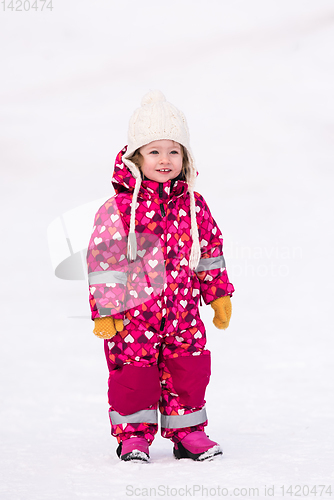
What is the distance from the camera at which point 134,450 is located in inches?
82.6

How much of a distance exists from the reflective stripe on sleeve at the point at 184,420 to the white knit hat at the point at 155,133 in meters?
0.50

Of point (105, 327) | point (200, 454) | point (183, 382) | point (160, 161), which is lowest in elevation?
point (200, 454)

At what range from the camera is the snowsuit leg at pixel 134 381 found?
214 cm

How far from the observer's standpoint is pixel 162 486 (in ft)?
5.89

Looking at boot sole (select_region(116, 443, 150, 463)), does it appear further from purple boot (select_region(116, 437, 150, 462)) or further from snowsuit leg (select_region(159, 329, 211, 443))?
snowsuit leg (select_region(159, 329, 211, 443))

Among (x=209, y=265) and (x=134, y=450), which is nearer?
(x=134, y=450)

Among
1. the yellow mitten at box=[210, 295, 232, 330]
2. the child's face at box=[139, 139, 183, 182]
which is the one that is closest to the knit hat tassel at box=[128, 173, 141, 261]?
the child's face at box=[139, 139, 183, 182]

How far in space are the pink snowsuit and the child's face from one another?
29 millimetres

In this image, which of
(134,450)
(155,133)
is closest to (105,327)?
(134,450)

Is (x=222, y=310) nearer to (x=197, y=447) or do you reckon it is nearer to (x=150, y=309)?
(x=150, y=309)

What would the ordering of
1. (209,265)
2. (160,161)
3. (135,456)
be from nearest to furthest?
(135,456)
(160,161)
(209,265)

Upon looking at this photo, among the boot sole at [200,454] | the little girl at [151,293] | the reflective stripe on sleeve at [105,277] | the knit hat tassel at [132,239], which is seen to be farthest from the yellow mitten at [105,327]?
the boot sole at [200,454]

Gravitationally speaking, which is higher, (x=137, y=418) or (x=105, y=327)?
(x=105, y=327)

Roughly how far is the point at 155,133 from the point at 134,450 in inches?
41.2
